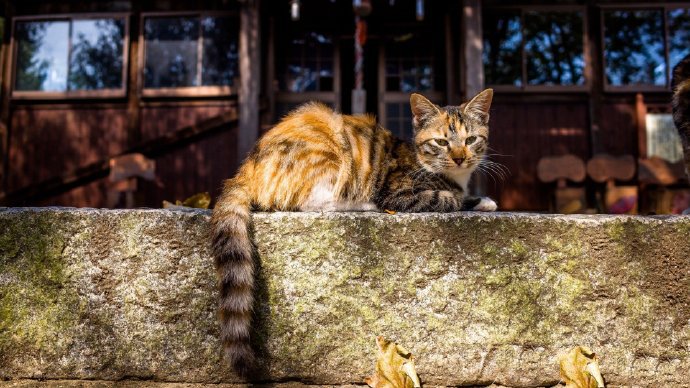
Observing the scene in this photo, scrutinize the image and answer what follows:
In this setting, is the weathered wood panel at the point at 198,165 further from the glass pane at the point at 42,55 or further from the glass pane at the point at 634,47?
the glass pane at the point at 634,47

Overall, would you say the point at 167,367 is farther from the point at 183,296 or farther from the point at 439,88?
the point at 439,88

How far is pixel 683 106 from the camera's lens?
3436mm

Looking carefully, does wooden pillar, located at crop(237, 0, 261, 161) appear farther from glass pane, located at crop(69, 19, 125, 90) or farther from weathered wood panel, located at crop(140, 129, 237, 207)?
glass pane, located at crop(69, 19, 125, 90)

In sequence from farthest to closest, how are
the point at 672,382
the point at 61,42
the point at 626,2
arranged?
the point at 61,42 → the point at 626,2 → the point at 672,382

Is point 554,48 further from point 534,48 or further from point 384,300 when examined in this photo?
point 384,300

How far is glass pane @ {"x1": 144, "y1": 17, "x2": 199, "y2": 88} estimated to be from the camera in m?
8.40

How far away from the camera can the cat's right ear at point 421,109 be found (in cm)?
318

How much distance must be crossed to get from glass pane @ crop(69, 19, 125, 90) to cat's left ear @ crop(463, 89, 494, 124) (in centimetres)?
702

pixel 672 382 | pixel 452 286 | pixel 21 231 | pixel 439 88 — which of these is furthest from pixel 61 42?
pixel 672 382

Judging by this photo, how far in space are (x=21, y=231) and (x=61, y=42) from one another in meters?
7.68

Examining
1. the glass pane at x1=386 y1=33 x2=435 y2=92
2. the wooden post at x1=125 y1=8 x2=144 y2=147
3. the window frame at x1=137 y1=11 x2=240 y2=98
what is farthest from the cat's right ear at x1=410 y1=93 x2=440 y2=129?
the wooden post at x1=125 y1=8 x2=144 y2=147

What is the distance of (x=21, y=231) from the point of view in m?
2.41

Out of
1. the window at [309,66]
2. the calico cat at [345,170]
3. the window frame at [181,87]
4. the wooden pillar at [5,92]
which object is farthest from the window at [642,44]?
the wooden pillar at [5,92]

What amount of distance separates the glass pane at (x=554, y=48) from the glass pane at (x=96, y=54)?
22.0 feet
